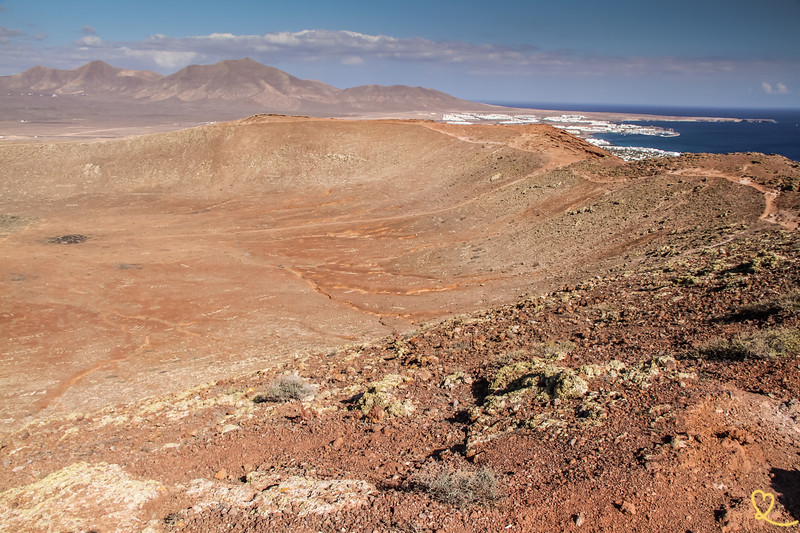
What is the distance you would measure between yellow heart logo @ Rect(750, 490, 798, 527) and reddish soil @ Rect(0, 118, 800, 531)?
6cm

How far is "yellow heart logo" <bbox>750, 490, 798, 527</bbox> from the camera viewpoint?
387cm

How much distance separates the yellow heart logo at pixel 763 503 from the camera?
12.7 ft

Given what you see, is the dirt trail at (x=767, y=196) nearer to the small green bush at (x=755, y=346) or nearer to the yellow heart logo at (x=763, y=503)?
the small green bush at (x=755, y=346)

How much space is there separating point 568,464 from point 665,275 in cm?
750

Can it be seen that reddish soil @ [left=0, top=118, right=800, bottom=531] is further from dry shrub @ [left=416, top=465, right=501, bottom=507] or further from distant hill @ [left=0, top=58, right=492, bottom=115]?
distant hill @ [left=0, top=58, right=492, bottom=115]

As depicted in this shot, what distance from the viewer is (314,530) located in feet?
14.8

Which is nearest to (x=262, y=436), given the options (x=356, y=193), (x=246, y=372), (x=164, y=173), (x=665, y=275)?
(x=246, y=372)

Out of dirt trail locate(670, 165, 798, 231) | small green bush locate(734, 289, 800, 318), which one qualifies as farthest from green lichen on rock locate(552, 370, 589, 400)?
dirt trail locate(670, 165, 798, 231)

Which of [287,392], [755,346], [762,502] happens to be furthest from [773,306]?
[287,392]

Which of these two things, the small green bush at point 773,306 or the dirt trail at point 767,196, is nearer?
the small green bush at point 773,306

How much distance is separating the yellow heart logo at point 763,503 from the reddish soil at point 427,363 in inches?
2.4

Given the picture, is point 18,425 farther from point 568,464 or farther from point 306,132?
point 306,132

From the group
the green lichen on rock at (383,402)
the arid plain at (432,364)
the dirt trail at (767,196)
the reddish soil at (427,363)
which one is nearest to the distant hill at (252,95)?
the reddish soil at (427,363)

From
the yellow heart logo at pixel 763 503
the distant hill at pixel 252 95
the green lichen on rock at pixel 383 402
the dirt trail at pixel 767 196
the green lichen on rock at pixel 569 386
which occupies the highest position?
the distant hill at pixel 252 95
